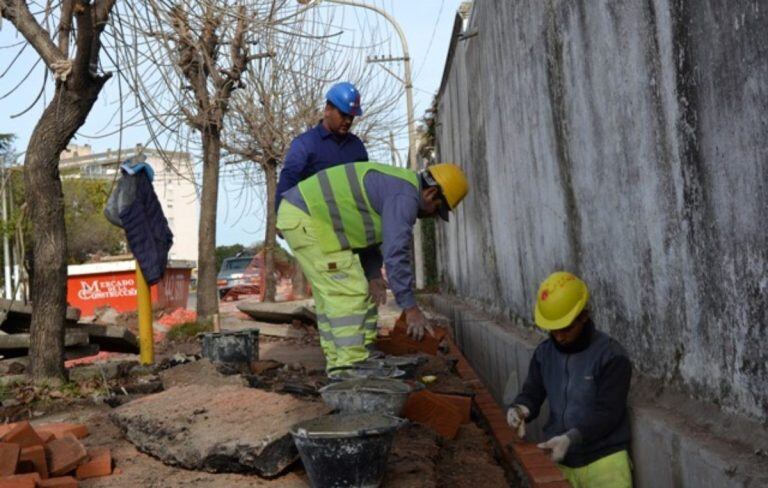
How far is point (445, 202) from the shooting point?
488cm

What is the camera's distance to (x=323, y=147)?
6008 mm

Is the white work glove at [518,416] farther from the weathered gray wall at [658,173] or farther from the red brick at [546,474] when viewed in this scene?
the weathered gray wall at [658,173]

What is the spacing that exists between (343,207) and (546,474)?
1.91m

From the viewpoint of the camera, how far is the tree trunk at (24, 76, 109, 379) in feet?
20.4

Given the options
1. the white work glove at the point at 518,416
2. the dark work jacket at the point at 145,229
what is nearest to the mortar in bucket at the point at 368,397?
the white work glove at the point at 518,416

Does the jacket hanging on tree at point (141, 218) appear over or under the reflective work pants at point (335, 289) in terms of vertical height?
over

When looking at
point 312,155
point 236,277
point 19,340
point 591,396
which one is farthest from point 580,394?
point 236,277

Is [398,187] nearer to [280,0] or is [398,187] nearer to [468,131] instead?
[280,0]

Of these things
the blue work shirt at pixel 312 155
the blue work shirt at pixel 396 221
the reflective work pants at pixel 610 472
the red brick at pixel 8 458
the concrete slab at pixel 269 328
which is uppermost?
the blue work shirt at pixel 312 155

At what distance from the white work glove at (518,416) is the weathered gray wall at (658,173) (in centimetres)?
58

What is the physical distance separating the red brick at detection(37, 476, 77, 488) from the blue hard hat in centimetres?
314

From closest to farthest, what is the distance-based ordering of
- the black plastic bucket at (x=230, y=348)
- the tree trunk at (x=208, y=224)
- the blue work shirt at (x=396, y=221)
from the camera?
the blue work shirt at (x=396, y=221) → the black plastic bucket at (x=230, y=348) → the tree trunk at (x=208, y=224)

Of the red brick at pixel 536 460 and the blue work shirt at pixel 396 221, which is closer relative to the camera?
the red brick at pixel 536 460

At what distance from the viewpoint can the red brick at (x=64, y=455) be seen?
346cm
